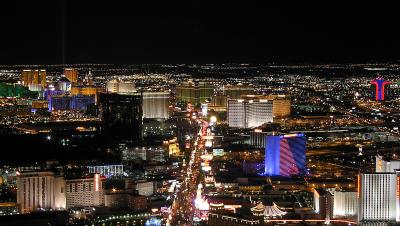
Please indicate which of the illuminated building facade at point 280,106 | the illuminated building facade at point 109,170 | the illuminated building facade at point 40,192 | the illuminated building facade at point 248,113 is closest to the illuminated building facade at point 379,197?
the illuminated building facade at point 40,192

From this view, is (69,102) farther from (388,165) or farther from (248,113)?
(388,165)

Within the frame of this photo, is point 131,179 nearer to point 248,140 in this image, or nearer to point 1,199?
point 1,199

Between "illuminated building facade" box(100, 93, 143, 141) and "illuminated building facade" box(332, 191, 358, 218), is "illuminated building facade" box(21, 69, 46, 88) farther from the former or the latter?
"illuminated building facade" box(332, 191, 358, 218)

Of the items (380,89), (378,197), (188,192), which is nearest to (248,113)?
(380,89)

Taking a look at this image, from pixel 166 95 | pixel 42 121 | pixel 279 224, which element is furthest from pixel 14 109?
pixel 279 224

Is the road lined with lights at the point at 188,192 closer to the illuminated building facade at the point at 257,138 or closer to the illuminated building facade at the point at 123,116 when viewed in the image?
the illuminated building facade at the point at 257,138

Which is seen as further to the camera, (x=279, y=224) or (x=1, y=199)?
(x=1, y=199)
